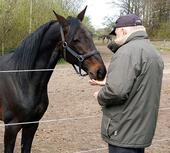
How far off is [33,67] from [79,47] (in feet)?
1.94

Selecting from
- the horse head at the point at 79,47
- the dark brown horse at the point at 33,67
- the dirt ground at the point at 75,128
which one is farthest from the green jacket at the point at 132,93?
the dirt ground at the point at 75,128

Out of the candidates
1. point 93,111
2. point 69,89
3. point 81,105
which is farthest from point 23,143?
point 69,89

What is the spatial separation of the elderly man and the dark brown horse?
1.14 m

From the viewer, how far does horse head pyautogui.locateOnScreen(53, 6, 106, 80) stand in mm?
3568

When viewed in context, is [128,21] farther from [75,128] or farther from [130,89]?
[75,128]

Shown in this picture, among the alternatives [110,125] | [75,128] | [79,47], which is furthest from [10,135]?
[75,128]

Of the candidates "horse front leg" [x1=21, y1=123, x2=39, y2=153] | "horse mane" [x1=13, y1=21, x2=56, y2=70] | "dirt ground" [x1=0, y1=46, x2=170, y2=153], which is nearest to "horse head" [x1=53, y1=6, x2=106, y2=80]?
"horse mane" [x1=13, y1=21, x2=56, y2=70]

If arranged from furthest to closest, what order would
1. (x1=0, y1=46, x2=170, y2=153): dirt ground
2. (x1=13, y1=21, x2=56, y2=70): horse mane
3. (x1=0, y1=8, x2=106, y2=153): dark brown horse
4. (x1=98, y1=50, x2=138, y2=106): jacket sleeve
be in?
(x1=0, y1=46, x2=170, y2=153): dirt ground → (x1=13, y1=21, x2=56, y2=70): horse mane → (x1=0, y1=8, x2=106, y2=153): dark brown horse → (x1=98, y1=50, x2=138, y2=106): jacket sleeve

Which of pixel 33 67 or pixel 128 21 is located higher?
pixel 128 21

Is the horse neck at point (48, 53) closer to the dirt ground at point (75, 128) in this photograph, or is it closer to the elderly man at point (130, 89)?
the dirt ground at point (75, 128)

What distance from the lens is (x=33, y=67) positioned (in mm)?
3889

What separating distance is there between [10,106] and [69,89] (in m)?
6.52

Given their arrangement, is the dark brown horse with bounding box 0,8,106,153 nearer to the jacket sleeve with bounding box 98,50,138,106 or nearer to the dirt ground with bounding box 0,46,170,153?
the dirt ground with bounding box 0,46,170,153

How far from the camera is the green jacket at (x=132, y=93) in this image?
7.97ft
